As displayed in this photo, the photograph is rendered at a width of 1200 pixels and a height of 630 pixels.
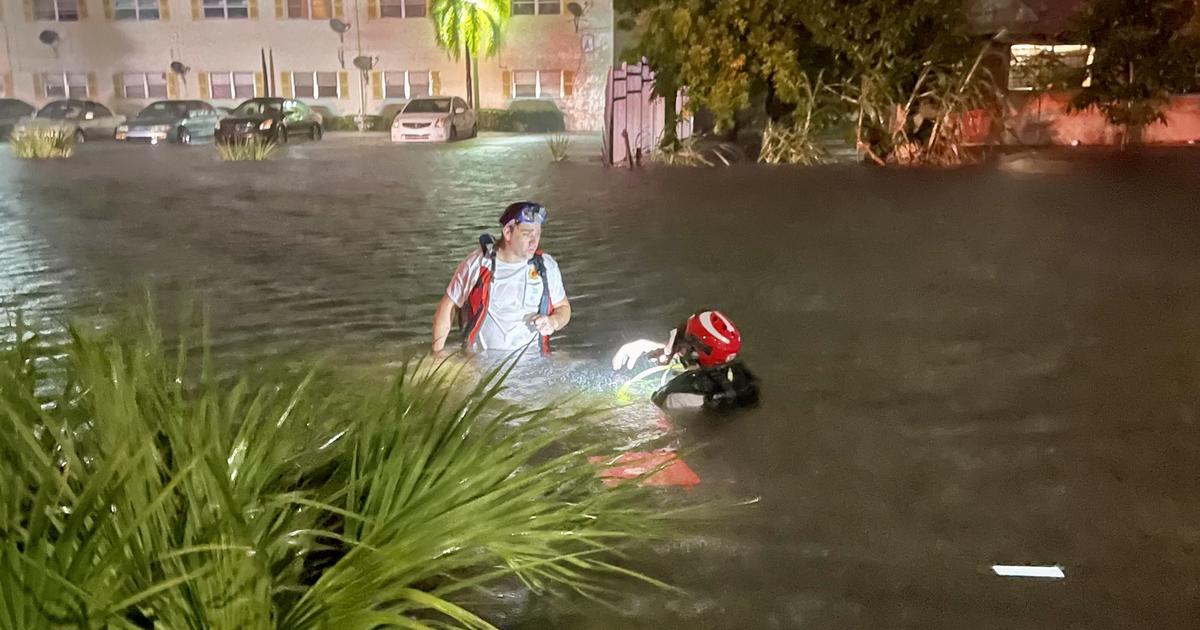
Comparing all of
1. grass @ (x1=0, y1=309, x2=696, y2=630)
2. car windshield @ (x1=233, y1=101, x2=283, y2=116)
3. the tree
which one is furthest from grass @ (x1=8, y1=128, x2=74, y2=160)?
the tree

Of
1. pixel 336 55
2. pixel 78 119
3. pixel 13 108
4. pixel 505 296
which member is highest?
pixel 336 55

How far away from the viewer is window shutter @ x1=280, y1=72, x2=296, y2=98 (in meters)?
27.1

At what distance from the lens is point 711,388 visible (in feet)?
16.0

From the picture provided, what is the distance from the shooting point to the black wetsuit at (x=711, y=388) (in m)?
4.85

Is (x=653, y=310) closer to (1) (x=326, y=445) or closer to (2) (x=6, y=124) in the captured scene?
(1) (x=326, y=445)

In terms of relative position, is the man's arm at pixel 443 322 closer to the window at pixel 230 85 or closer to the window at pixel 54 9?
the window at pixel 54 9

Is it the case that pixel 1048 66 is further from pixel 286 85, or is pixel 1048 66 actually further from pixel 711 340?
pixel 286 85

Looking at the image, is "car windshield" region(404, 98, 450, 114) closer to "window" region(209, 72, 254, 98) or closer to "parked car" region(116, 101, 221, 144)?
"parked car" region(116, 101, 221, 144)

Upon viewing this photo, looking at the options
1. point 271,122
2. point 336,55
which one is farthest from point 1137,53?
point 336,55

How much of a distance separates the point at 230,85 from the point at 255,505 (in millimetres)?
26543

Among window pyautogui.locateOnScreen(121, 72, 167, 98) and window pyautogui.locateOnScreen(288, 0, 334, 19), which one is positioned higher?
window pyautogui.locateOnScreen(288, 0, 334, 19)

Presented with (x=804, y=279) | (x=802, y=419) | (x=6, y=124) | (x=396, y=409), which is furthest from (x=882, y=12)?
(x=6, y=124)

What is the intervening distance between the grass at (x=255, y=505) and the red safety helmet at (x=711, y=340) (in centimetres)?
178

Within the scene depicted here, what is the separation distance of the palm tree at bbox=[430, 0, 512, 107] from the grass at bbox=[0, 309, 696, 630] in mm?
24731
